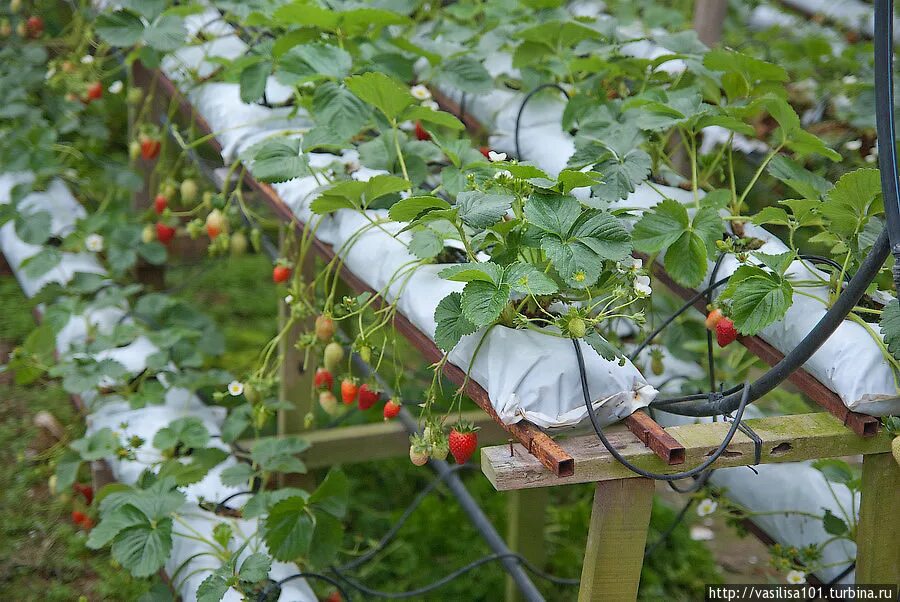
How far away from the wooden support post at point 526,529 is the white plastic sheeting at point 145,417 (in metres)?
0.70

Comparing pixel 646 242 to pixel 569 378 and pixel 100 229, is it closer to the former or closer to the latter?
pixel 569 378

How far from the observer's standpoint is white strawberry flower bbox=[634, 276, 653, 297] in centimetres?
131

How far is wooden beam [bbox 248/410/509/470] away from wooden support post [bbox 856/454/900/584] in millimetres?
1116

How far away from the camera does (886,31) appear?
3.62ft

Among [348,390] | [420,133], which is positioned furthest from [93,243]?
[348,390]

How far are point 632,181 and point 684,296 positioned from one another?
29cm

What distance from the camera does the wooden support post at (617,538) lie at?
1.28 metres

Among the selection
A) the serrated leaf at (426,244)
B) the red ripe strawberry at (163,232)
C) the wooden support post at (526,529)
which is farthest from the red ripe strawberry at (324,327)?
the red ripe strawberry at (163,232)

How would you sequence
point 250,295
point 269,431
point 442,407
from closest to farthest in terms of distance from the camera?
point 269,431, point 442,407, point 250,295

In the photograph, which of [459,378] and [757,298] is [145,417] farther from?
[757,298]

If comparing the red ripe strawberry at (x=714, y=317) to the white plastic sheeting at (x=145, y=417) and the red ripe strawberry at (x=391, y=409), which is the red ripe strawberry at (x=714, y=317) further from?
the white plastic sheeting at (x=145, y=417)

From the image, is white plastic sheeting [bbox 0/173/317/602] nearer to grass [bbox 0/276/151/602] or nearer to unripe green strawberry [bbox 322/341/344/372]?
grass [bbox 0/276/151/602]

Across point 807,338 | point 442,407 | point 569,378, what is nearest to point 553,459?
point 569,378

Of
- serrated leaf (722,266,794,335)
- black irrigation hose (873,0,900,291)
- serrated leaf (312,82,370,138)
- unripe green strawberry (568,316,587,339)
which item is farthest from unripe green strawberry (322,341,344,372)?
black irrigation hose (873,0,900,291)
